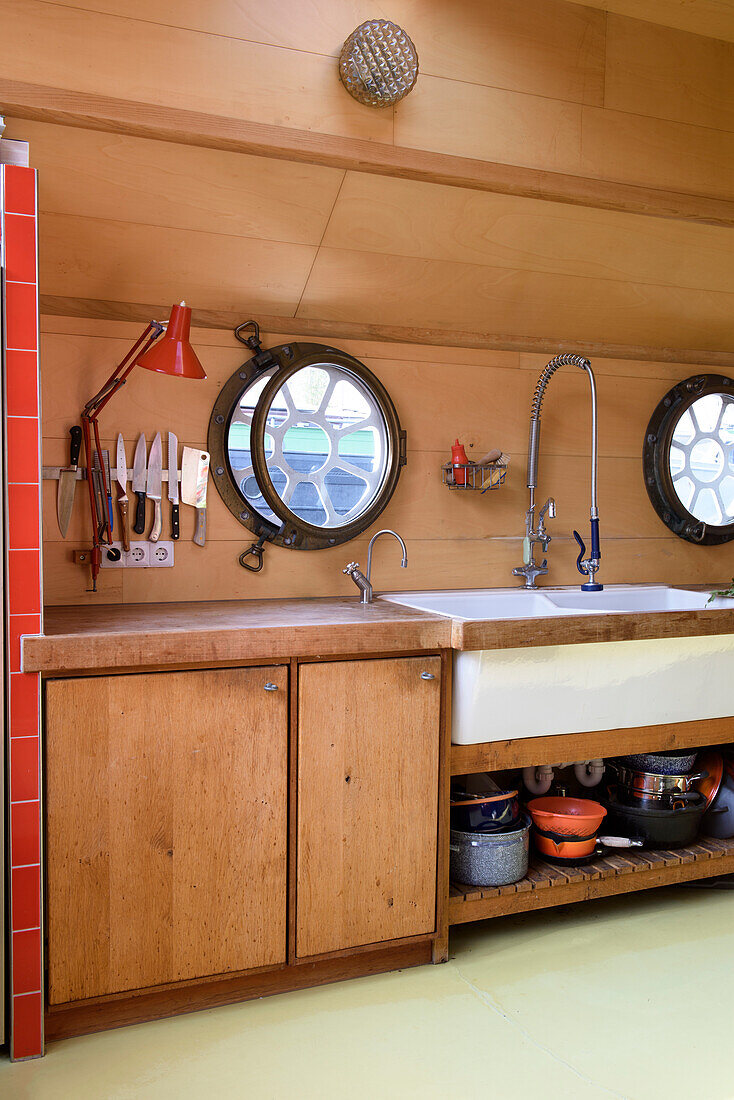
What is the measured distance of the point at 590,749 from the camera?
8.00 ft

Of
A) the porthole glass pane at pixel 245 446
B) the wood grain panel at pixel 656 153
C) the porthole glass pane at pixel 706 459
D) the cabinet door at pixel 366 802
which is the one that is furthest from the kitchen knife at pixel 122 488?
the porthole glass pane at pixel 706 459

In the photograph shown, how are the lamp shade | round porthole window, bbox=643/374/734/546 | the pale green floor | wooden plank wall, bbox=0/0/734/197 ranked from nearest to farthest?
the pale green floor
wooden plank wall, bbox=0/0/734/197
the lamp shade
round porthole window, bbox=643/374/734/546

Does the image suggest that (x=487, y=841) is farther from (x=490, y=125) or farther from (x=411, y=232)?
(x=490, y=125)

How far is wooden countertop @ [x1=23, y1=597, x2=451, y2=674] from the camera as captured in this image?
1842 millimetres

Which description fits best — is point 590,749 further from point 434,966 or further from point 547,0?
point 547,0

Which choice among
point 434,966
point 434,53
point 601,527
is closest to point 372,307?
point 434,53

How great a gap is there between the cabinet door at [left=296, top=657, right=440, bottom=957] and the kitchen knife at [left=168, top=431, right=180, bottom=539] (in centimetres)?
78

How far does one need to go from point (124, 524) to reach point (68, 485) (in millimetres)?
200

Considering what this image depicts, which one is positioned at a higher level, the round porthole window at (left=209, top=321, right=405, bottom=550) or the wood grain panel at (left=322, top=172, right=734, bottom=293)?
the wood grain panel at (left=322, top=172, right=734, bottom=293)

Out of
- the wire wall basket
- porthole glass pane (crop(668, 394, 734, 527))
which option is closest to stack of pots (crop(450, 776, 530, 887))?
the wire wall basket

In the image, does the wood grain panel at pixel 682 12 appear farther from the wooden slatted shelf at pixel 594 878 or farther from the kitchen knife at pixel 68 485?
the wooden slatted shelf at pixel 594 878

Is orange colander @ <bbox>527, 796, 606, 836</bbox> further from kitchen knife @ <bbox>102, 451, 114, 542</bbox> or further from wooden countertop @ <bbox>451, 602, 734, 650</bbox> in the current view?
kitchen knife @ <bbox>102, 451, 114, 542</bbox>

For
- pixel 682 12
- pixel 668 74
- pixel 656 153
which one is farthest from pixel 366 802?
pixel 682 12

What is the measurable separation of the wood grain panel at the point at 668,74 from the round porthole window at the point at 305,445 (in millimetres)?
1159
